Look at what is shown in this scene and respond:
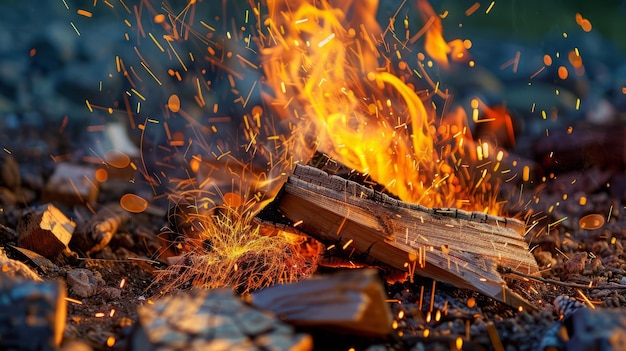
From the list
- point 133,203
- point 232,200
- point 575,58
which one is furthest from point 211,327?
point 575,58

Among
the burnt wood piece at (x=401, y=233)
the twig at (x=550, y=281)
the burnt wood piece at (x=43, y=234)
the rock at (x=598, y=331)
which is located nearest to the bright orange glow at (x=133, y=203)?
the burnt wood piece at (x=43, y=234)

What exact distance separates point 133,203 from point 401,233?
8.14 ft

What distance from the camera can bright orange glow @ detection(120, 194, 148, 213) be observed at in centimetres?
463

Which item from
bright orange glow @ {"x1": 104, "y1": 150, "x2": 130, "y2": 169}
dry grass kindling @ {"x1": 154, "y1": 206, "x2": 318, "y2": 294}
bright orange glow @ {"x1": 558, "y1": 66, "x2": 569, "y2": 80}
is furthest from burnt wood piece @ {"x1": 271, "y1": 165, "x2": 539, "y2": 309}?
bright orange glow @ {"x1": 558, "y1": 66, "x2": 569, "y2": 80}

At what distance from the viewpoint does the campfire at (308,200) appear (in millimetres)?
2250

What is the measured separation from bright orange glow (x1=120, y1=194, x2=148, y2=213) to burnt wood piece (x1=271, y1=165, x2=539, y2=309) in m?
2.01

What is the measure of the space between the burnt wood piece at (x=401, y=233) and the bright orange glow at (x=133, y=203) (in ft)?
6.59

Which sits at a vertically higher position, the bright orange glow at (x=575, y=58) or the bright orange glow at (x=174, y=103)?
the bright orange glow at (x=575, y=58)

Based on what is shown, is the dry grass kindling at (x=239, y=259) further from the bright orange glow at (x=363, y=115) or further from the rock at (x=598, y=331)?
the rock at (x=598, y=331)

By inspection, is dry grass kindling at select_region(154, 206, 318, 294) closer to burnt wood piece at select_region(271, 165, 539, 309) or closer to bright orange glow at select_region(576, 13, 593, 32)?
burnt wood piece at select_region(271, 165, 539, 309)

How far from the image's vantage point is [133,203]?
15.6 feet

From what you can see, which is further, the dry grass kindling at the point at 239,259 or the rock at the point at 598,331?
the dry grass kindling at the point at 239,259

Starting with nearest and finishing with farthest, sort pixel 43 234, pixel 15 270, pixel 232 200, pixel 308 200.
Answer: pixel 15 270, pixel 308 200, pixel 43 234, pixel 232 200

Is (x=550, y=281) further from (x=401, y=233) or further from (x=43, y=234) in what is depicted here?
(x=43, y=234)
